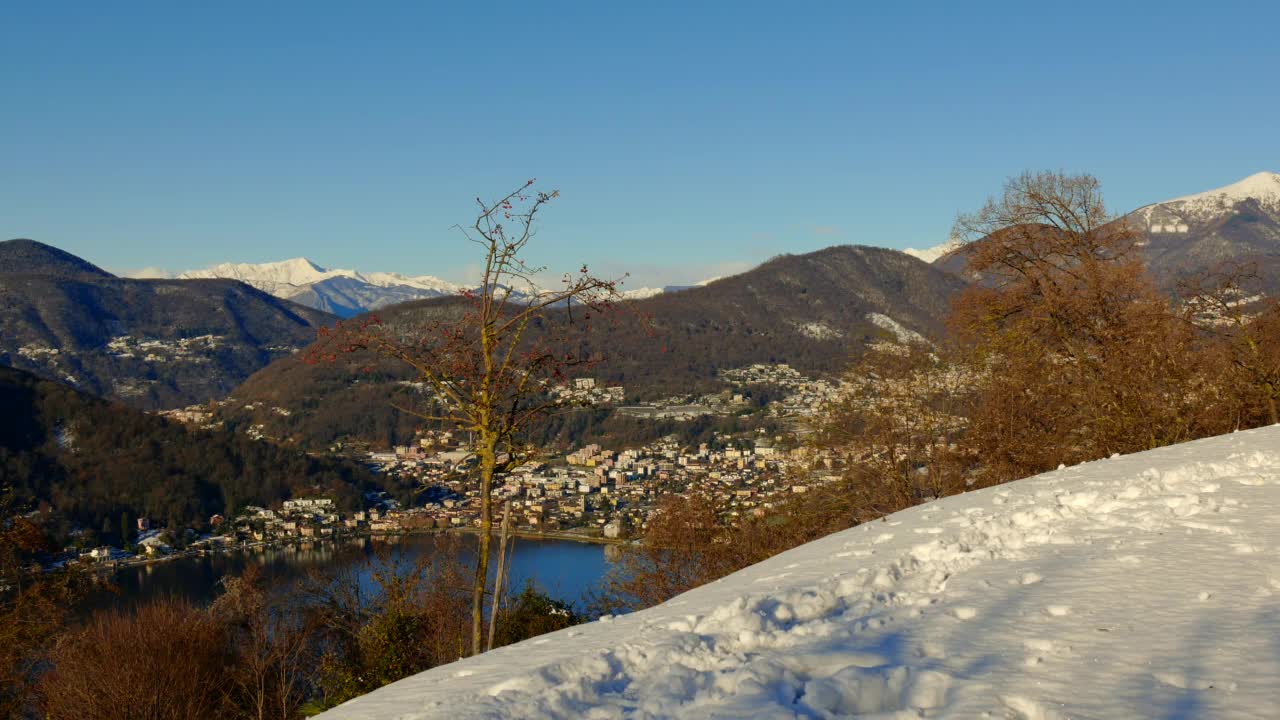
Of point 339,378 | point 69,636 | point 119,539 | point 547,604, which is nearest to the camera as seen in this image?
point 547,604

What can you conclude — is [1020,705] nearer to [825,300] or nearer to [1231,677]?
[1231,677]

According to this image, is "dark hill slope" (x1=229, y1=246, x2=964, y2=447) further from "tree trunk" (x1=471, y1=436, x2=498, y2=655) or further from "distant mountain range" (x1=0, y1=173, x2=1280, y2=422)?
"tree trunk" (x1=471, y1=436, x2=498, y2=655)

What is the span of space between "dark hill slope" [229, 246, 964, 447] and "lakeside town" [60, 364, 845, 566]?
1448cm

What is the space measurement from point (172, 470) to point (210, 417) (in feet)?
106

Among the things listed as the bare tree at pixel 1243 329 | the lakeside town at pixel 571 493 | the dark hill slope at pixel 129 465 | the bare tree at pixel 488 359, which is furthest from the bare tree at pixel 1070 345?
the dark hill slope at pixel 129 465

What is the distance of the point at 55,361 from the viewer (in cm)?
12162

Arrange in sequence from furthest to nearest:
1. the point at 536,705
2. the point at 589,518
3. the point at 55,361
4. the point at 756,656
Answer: the point at 55,361 < the point at 589,518 < the point at 756,656 < the point at 536,705

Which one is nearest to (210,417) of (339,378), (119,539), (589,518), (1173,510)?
(339,378)

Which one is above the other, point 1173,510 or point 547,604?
point 1173,510

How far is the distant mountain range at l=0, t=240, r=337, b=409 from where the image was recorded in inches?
4845

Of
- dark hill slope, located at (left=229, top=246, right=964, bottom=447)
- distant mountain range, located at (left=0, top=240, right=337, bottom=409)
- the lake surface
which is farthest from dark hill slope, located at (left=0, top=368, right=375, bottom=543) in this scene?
distant mountain range, located at (left=0, top=240, right=337, bottom=409)

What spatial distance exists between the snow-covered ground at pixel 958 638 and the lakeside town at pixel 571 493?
266 centimetres

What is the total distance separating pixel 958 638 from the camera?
4.67m

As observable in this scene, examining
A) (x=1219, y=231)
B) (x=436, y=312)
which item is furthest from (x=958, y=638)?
(x=1219, y=231)
